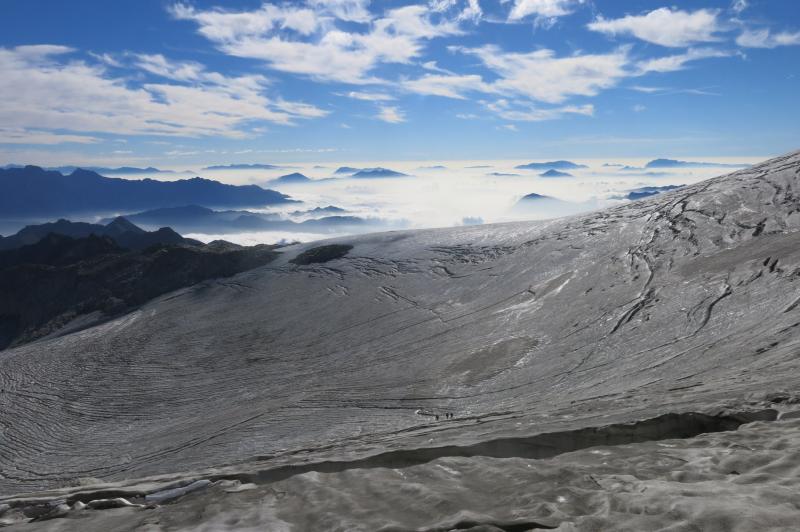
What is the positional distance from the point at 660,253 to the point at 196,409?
21293mm

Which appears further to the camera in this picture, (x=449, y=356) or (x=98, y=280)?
(x=98, y=280)

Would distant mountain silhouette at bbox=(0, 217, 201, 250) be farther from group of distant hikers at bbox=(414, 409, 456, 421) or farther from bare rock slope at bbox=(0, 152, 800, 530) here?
group of distant hikers at bbox=(414, 409, 456, 421)

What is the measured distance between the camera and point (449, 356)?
2311 centimetres

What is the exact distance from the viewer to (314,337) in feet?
96.4

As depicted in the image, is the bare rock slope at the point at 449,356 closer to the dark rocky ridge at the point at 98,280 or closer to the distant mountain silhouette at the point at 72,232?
the dark rocky ridge at the point at 98,280

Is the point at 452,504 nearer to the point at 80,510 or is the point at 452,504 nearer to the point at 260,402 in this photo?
the point at 80,510

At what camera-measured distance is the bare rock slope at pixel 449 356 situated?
11070 millimetres

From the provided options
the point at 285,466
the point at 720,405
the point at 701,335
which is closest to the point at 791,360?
the point at 720,405

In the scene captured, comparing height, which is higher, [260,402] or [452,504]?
[452,504]

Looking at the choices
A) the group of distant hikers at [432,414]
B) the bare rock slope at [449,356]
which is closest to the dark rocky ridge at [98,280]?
the bare rock slope at [449,356]

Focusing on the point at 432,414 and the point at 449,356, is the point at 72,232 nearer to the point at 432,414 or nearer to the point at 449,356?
the point at 449,356

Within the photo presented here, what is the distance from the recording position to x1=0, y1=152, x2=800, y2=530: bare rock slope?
1107cm

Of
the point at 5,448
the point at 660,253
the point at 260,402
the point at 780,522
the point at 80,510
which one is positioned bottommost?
the point at 5,448

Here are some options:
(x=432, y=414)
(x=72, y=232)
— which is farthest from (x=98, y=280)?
(x=72, y=232)
